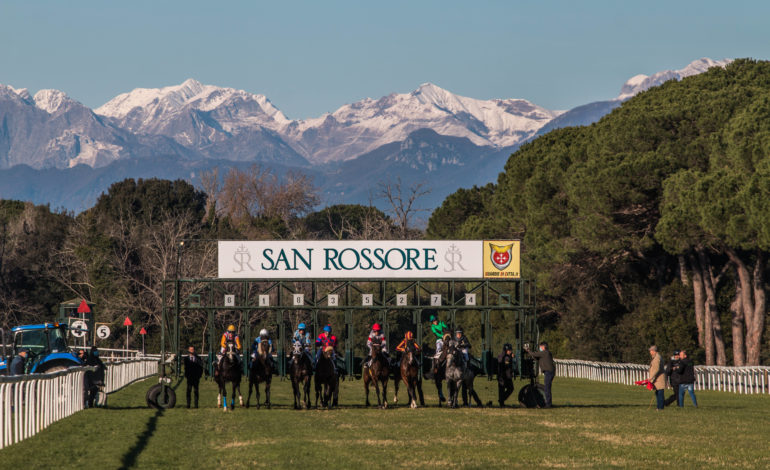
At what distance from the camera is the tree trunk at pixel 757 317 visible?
49.3 metres

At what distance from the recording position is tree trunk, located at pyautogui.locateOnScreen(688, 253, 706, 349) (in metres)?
54.4

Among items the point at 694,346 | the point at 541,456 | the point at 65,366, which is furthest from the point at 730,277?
the point at 541,456

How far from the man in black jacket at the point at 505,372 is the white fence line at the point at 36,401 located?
31.3 feet

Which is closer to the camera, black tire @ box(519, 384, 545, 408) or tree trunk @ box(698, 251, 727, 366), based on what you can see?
black tire @ box(519, 384, 545, 408)

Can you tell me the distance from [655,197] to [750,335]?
743cm

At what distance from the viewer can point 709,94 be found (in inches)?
2135

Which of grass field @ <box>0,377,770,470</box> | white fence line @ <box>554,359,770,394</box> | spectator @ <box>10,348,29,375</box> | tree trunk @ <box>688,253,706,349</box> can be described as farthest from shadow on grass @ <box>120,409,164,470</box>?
tree trunk @ <box>688,253,706,349</box>

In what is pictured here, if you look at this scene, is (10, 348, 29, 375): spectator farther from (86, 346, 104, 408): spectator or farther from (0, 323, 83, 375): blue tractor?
(0, 323, 83, 375): blue tractor

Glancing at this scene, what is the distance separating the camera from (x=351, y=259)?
3647cm

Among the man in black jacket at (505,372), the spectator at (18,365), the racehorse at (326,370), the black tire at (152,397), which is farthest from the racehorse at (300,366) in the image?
the spectator at (18,365)

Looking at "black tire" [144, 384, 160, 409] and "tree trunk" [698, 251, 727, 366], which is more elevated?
"tree trunk" [698, 251, 727, 366]

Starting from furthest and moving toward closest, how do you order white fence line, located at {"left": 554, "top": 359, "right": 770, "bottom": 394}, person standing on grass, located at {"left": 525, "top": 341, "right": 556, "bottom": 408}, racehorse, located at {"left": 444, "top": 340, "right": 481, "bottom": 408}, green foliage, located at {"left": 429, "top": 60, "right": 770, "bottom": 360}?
green foliage, located at {"left": 429, "top": 60, "right": 770, "bottom": 360} < white fence line, located at {"left": 554, "top": 359, "right": 770, "bottom": 394} < person standing on grass, located at {"left": 525, "top": 341, "right": 556, "bottom": 408} < racehorse, located at {"left": 444, "top": 340, "right": 481, "bottom": 408}

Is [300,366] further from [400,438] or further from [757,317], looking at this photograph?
[757,317]

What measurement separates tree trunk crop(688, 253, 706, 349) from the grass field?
→ 26.4 metres
